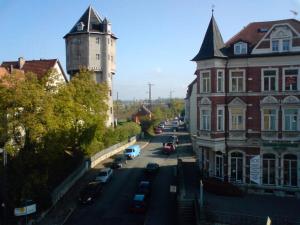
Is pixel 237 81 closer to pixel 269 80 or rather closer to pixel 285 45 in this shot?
pixel 269 80

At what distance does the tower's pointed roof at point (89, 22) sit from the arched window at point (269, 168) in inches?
1427

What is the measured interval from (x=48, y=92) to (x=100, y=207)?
1010 cm

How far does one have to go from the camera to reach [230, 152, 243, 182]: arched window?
1258 inches

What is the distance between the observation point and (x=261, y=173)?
3128cm

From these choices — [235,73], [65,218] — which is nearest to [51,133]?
[65,218]

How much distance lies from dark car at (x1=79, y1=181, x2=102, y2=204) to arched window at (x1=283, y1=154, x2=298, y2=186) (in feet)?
51.4

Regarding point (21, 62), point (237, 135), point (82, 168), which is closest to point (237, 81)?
point (237, 135)

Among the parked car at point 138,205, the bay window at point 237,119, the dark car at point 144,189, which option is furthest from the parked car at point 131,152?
the bay window at point 237,119

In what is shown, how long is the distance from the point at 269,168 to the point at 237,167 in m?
2.58

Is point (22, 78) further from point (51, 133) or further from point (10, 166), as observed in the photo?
point (10, 166)

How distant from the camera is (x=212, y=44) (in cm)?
→ 3194

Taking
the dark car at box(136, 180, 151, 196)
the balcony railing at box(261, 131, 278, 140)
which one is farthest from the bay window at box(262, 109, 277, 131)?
the dark car at box(136, 180, 151, 196)

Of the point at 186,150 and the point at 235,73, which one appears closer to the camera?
the point at 235,73

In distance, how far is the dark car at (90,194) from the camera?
31.0 meters
